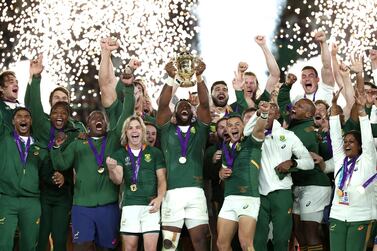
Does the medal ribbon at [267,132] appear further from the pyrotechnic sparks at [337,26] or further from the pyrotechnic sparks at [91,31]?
the pyrotechnic sparks at [91,31]

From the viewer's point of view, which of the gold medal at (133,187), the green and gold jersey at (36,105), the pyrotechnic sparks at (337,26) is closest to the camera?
the gold medal at (133,187)

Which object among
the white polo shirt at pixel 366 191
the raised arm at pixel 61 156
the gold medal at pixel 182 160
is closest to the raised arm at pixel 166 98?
the gold medal at pixel 182 160

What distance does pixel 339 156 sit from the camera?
35.2 feet

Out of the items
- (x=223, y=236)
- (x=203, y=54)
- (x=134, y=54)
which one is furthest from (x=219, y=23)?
(x=223, y=236)

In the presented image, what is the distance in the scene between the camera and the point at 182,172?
10.8 metres

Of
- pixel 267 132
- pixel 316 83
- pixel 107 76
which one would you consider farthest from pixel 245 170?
pixel 316 83

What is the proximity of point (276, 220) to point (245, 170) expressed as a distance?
64 cm

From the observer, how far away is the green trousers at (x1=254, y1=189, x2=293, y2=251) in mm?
10727

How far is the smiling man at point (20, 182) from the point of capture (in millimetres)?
10742

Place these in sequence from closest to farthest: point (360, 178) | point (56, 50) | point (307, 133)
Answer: point (360, 178)
point (307, 133)
point (56, 50)

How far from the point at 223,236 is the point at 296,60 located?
281 inches

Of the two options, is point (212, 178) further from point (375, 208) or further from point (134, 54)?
point (134, 54)

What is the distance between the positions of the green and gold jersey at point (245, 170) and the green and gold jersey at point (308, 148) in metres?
0.79

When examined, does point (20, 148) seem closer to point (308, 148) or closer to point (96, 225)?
point (96, 225)
